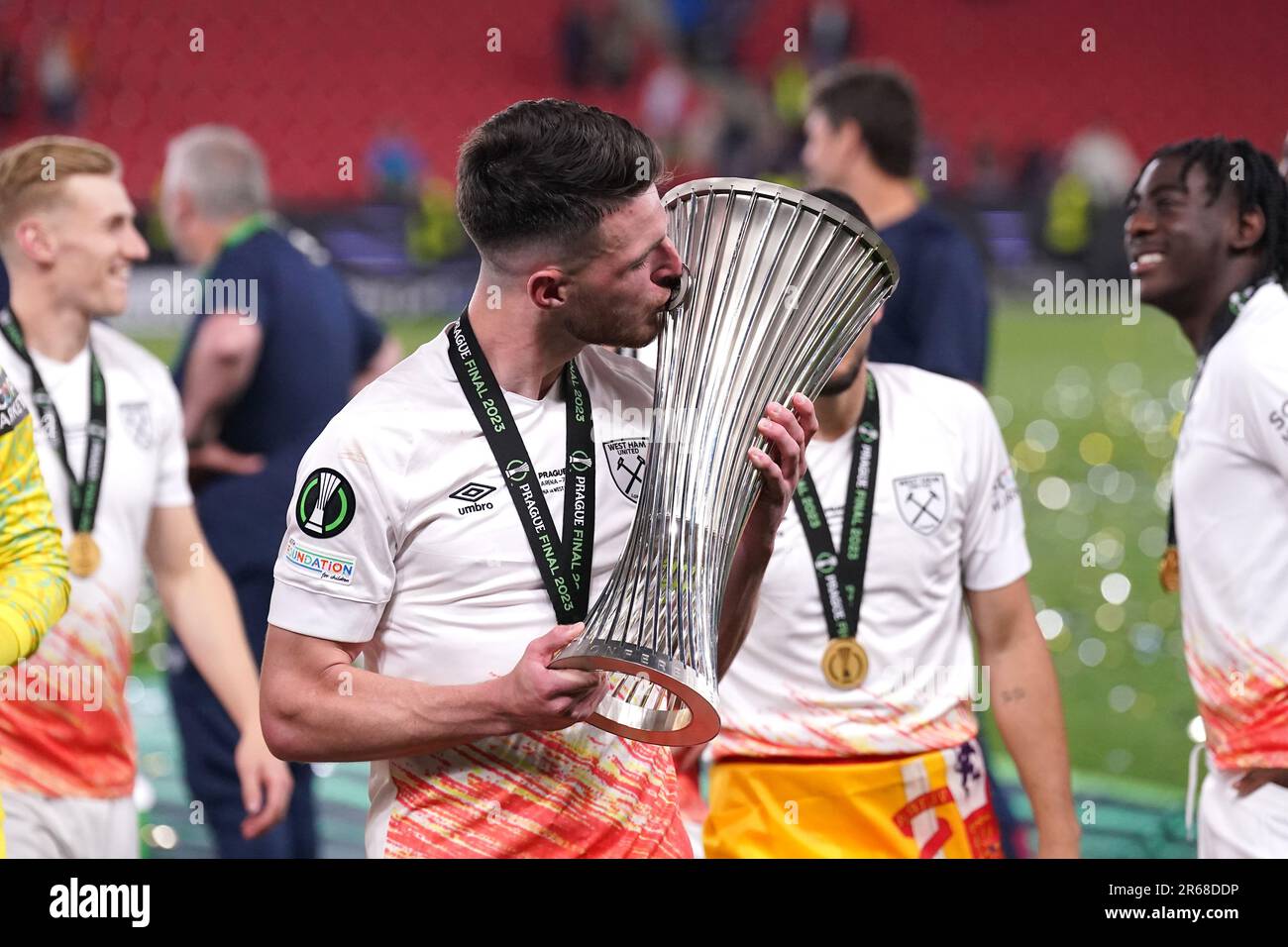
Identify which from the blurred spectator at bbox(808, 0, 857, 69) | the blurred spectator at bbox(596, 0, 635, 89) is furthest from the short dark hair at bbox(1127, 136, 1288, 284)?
the blurred spectator at bbox(596, 0, 635, 89)

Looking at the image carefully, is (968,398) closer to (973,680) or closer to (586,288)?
(973,680)

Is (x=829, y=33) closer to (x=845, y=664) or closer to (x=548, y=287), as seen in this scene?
(x=845, y=664)

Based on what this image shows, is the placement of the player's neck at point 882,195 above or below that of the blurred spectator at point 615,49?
below

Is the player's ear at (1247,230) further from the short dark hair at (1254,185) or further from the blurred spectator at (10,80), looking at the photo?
the blurred spectator at (10,80)

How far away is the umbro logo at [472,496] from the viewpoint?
7.95 feet

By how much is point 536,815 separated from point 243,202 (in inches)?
134

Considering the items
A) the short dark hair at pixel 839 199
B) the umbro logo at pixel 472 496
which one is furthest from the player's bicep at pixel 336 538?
the short dark hair at pixel 839 199

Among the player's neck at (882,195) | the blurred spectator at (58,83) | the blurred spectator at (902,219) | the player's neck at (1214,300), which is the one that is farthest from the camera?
the blurred spectator at (58,83)

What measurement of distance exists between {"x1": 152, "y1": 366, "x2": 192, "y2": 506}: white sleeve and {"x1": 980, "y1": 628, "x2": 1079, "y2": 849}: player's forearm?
2.10m

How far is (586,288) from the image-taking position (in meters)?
2.38

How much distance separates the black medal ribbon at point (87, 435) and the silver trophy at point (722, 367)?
2.08 metres

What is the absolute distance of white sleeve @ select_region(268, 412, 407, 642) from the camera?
2344 millimetres

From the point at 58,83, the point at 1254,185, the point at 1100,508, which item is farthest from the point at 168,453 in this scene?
the point at 58,83

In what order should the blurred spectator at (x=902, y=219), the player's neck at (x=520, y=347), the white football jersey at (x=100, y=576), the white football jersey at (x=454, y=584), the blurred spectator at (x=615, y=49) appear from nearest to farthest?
the white football jersey at (x=454, y=584)
the player's neck at (x=520, y=347)
the white football jersey at (x=100, y=576)
the blurred spectator at (x=902, y=219)
the blurred spectator at (x=615, y=49)
